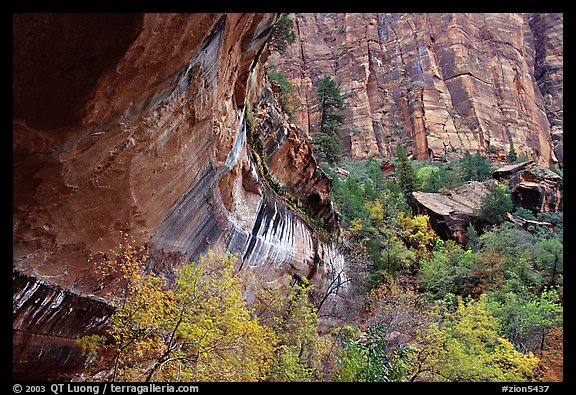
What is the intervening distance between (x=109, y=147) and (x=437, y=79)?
220 ft

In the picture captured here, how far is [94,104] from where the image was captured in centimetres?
500

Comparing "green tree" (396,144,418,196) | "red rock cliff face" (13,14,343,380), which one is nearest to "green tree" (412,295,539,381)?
"red rock cliff face" (13,14,343,380)

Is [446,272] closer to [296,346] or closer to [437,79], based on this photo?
[296,346]

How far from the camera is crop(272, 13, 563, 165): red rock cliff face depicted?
192ft

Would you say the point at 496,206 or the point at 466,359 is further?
the point at 496,206

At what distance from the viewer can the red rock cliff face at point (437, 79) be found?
192 ft

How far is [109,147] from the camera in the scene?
6211mm

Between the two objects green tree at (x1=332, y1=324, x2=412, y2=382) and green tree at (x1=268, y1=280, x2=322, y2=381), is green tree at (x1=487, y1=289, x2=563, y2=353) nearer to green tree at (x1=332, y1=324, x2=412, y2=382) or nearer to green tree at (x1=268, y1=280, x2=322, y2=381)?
green tree at (x1=332, y1=324, x2=412, y2=382)

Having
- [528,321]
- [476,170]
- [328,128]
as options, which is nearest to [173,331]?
[528,321]

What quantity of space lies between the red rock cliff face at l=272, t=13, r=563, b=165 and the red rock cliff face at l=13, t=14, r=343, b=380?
5009 centimetres

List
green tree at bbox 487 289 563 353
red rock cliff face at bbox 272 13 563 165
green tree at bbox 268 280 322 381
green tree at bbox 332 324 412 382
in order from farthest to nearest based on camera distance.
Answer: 1. red rock cliff face at bbox 272 13 563 165
2. green tree at bbox 487 289 563 353
3. green tree at bbox 268 280 322 381
4. green tree at bbox 332 324 412 382

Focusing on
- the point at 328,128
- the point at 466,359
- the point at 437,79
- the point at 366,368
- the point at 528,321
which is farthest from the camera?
the point at 437,79

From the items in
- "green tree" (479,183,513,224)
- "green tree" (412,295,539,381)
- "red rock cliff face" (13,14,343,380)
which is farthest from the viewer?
"green tree" (479,183,513,224)
